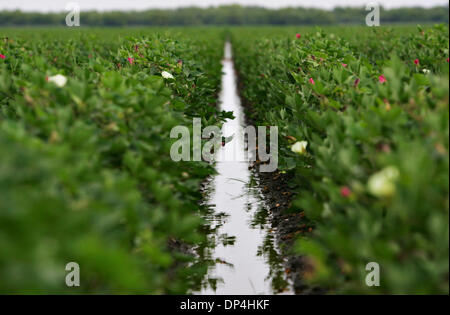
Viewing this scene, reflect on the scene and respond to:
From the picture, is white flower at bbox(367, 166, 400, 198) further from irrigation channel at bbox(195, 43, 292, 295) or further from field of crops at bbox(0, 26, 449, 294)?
irrigation channel at bbox(195, 43, 292, 295)

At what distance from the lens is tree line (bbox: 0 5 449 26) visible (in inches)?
3514

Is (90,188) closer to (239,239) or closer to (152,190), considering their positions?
(152,190)

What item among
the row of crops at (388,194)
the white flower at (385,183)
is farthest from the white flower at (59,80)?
the white flower at (385,183)

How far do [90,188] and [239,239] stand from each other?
2.74 meters

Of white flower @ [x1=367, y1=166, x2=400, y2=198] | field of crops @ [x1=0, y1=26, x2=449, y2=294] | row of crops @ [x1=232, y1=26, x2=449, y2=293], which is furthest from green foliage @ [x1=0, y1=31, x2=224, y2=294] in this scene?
white flower @ [x1=367, y1=166, x2=400, y2=198]

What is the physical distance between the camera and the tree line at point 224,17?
8925 centimetres

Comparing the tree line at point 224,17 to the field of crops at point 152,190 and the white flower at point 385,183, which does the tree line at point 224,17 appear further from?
the white flower at point 385,183

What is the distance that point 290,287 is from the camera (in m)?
3.82

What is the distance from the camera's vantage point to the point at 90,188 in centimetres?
222

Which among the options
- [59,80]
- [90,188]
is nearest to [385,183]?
[90,188]

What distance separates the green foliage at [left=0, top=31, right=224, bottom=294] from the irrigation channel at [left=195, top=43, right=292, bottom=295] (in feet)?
1.03

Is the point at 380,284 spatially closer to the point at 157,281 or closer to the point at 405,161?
the point at 405,161

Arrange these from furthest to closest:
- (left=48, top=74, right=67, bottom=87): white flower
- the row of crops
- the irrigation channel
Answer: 1. the irrigation channel
2. (left=48, top=74, right=67, bottom=87): white flower
3. the row of crops
